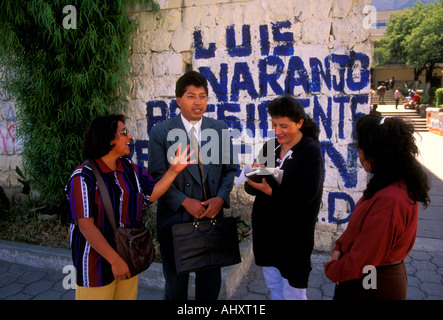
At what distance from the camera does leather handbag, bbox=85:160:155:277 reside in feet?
6.49

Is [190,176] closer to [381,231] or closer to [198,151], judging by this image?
[198,151]

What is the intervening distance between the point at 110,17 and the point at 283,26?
6.73ft

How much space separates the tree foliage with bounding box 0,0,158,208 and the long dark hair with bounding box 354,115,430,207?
326 cm

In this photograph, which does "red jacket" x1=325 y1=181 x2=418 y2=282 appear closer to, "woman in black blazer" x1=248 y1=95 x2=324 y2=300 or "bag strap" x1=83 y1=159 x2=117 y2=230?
"woman in black blazer" x1=248 y1=95 x2=324 y2=300

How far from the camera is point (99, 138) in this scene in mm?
2023

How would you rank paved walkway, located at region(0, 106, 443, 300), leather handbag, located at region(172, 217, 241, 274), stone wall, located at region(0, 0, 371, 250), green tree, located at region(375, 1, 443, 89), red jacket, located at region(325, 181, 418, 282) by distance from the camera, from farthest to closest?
green tree, located at region(375, 1, 443, 89) < stone wall, located at region(0, 0, 371, 250) < paved walkway, located at region(0, 106, 443, 300) < leather handbag, located at region(172, 217, 241, 274) < red jacket, located at region(325, 181, 418, 282)

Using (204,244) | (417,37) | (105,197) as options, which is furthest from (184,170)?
(417,37)

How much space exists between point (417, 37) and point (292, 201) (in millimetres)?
A: 32338

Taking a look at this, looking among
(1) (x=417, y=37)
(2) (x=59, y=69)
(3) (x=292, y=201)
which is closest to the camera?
(3) (x=292, y=201)

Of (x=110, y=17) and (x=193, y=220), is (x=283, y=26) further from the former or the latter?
(x=193, y=220)

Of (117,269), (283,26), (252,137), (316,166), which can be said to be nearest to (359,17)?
(283,26)

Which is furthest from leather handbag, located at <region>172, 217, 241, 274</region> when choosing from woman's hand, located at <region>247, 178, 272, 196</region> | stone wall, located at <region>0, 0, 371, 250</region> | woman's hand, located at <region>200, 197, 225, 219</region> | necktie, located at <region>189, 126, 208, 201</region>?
stone wall, located at <region>0, 0, 371, 250</region>

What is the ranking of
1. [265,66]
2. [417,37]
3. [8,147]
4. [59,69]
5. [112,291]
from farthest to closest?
[417,37] → [8,147] → [265,66] → [59,69] → [112,291]

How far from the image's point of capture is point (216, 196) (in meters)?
2.47
